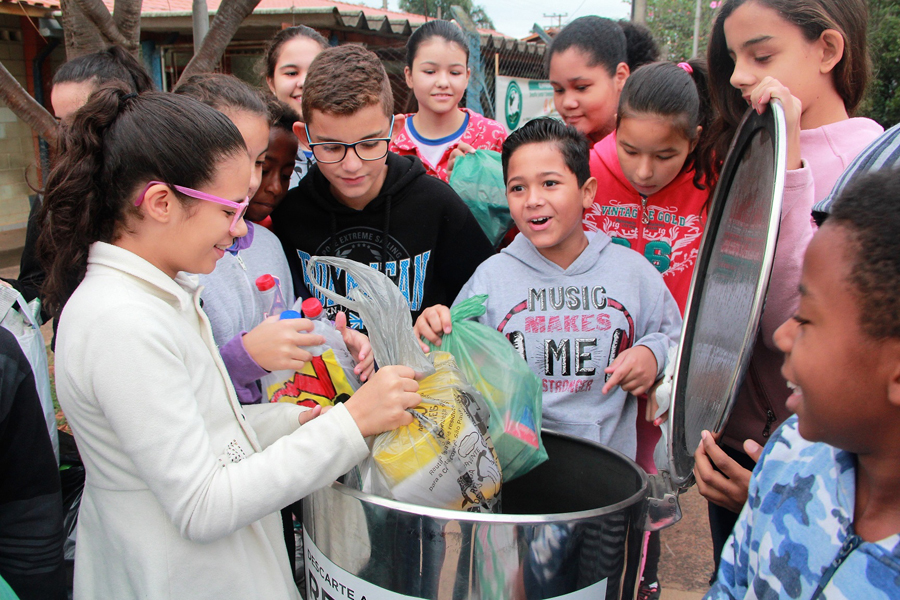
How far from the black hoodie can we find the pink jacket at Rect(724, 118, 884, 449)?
92cm

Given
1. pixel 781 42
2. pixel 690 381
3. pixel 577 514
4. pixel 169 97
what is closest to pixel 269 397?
pixel 169 97

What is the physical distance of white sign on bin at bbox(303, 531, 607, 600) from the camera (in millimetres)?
1161

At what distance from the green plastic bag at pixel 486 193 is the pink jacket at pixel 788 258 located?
3.64ft

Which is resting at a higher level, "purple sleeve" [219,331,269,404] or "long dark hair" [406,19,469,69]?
"long dark hair" [406,19,469,69]

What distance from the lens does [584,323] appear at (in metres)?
1.75

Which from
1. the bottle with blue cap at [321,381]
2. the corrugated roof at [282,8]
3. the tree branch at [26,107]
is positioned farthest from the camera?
the corrugated roof at [282,8]

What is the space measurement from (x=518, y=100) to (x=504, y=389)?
24.2 ft

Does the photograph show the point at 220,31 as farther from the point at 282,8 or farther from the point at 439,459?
the point at 282,8

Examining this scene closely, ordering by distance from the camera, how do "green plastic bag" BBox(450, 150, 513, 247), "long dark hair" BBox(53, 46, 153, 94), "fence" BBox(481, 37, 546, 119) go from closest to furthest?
"long dark hair" BBox(53, 46, 153, 94) < "green plastic bag" BBox(450, 150, 513, 247) < "fence" BBox(481, 37, 546, 119)

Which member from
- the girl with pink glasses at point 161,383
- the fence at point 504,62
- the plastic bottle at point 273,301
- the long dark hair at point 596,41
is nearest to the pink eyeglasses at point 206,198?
the girl with pink glasses at point 161,383

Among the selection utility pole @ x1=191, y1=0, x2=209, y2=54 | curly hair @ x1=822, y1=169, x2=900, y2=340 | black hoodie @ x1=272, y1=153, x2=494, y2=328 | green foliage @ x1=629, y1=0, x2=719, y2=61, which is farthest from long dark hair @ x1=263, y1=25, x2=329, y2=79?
green foliage @ x1=629, y1=0, x2=719, y2=61

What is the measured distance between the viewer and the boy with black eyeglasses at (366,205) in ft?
6.40

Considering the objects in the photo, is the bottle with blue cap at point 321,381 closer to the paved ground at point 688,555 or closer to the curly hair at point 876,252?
the curly hair at point 876,252

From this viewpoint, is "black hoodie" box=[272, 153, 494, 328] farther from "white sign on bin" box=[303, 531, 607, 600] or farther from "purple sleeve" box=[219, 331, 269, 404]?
"white sign on bin" box=[303, 531, 607, 600]
